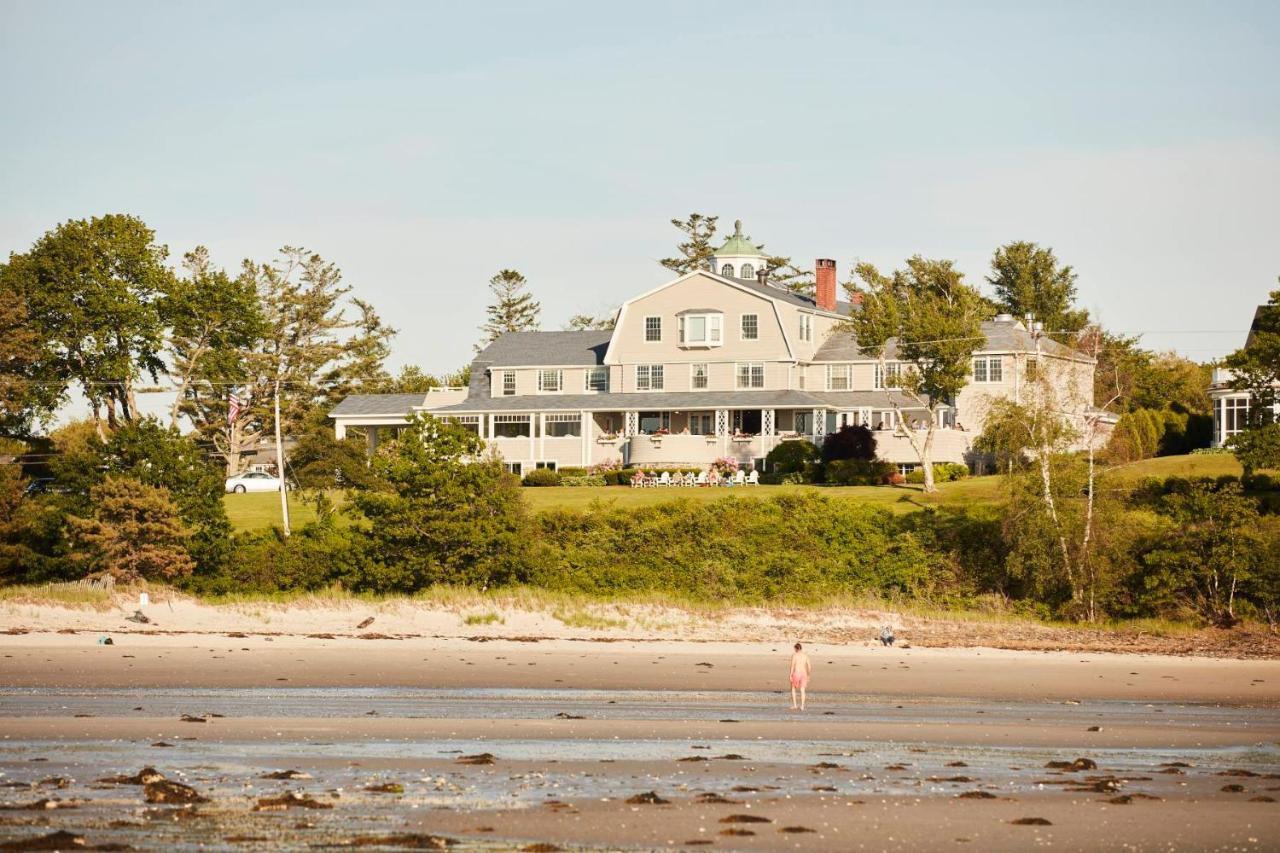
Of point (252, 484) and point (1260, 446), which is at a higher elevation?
point (1260, 446)

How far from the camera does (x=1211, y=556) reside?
38969 millimetres

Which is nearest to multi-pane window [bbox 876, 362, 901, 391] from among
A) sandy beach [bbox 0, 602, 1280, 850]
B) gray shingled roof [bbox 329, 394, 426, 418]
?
sandy beach [bbox 0, 602, 1280, 850]

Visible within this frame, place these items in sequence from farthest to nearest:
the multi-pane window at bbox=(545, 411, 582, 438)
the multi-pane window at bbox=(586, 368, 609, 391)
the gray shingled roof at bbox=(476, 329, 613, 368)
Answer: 1. the gray shingled roof at bbox=(476, 329, 613, 368)
2. the multi-pane window at bbox=(586, 368, 609, 391)
3. the multi-pane window at bbox=(545, 411, 582, 438)

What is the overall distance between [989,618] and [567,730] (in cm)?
1939

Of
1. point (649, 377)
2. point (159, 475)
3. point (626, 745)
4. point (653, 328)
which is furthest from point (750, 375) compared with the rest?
point (626, 745)

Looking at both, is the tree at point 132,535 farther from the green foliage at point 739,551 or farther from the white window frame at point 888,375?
the white window frame at point 888,375

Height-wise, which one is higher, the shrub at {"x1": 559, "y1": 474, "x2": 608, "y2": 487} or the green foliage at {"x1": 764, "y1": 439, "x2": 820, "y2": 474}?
the green foliage at {"x1": 764, "y1": 439, "x2": 820, "y2": 474}

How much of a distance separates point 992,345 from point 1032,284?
108 feet

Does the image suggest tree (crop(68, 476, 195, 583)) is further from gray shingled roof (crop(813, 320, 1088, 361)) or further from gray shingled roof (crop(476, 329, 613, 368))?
gray shingled roof (crop(813, 320, 1088, 361))

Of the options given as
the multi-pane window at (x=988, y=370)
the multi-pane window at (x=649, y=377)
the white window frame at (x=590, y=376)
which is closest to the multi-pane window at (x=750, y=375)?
the multi-pane window at (x=649, y=377)

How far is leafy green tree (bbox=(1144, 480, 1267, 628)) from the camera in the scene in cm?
3869

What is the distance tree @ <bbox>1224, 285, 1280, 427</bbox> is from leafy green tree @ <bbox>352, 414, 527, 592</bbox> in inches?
838

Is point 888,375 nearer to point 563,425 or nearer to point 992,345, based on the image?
point 992,345

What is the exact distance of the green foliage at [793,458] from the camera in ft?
207
